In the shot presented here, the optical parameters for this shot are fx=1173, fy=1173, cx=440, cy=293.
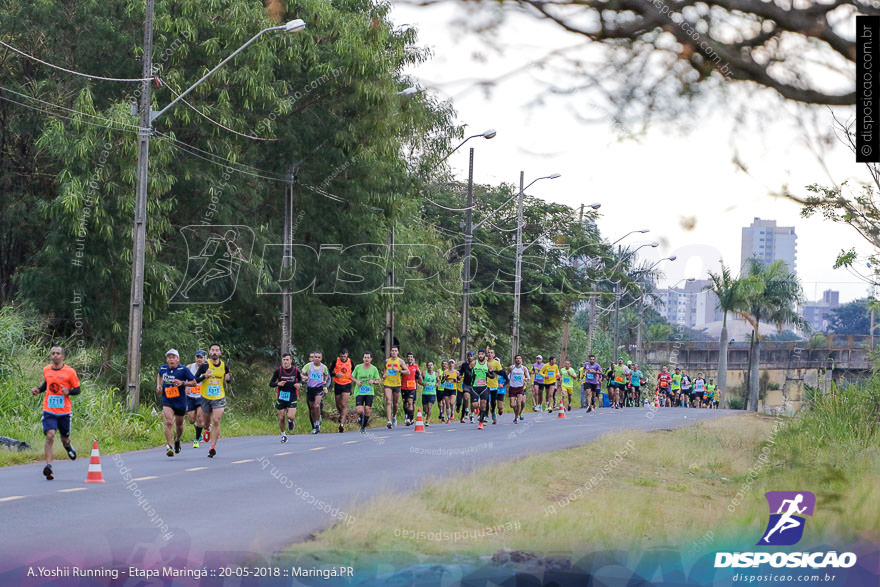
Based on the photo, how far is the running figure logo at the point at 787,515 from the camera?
9.67 m

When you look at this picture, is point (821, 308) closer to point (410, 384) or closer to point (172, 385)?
point (410, 384)

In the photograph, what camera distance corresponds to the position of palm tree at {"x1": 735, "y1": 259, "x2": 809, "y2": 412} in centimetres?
6561

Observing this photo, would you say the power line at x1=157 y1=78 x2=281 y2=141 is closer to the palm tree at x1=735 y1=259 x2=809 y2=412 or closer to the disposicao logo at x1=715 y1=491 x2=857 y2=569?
the disposicao logo at x1=715 y1=491 x2=857 y2=569

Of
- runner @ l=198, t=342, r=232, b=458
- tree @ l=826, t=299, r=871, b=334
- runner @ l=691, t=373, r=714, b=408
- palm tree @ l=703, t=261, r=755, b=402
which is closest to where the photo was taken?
runner @ l=198, t=342, r=232, b=458

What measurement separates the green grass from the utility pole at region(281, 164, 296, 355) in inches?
475

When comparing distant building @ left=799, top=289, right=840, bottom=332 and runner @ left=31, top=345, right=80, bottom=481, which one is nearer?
runner @ left=31, top=345, right=80, bottom=481

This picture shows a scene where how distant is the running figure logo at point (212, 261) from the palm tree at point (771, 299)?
1595 inches

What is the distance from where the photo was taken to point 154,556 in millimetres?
8680

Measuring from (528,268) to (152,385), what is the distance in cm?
2885

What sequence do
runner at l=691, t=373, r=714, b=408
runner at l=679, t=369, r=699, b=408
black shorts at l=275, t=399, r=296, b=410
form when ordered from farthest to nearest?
runner at l=691, t=373, r=714, b=408 < runner at l=679, t=369, r=699, b=408 < black shorts at l=275, t=399, r=296, b=410

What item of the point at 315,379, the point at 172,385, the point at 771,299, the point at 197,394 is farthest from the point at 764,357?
the point at 172,385

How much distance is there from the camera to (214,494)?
13.1 meters

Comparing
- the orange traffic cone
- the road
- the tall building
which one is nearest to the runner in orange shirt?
the road

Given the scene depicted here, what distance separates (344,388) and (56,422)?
10544 mm
